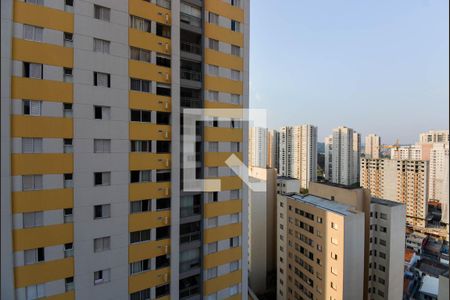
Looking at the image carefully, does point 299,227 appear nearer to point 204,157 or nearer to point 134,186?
point 204,157

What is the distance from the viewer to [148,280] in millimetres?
4980

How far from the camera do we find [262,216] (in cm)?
1628

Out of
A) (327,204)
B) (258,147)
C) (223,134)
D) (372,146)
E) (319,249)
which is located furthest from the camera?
(372,146)

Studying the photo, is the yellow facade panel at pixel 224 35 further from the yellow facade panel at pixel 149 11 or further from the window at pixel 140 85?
the window at pixel 140 85

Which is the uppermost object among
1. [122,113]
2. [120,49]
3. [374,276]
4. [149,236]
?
[120,49]

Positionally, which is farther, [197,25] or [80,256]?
[197,25]

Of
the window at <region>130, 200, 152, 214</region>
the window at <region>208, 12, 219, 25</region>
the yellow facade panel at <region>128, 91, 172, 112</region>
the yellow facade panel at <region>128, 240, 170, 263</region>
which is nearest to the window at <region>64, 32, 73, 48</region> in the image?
the yellow facade panel at <region>128, 91, 172, 112</region>

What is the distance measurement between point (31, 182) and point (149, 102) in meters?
2.66

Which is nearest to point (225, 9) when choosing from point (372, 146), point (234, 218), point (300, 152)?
point (234, 218)

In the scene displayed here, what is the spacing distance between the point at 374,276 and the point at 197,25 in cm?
1402

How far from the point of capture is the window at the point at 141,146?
4.84 meters

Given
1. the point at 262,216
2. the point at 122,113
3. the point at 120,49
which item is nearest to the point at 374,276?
the point at 262,216

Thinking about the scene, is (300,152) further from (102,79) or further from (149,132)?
(102,79)

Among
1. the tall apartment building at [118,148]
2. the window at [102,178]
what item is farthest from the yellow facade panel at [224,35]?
the window at [102,178]
